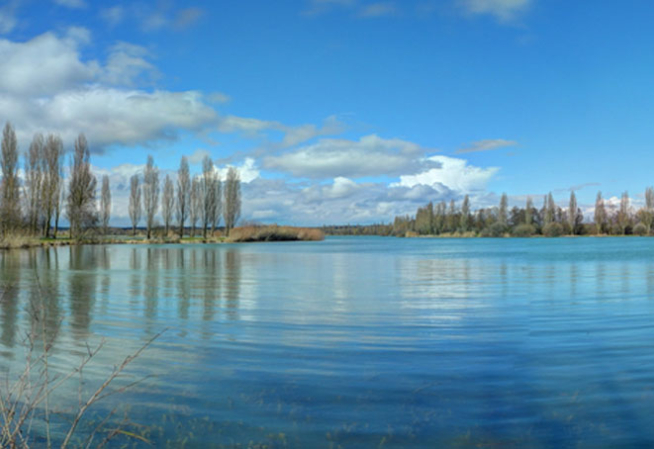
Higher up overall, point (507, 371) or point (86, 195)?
point (86, 195)

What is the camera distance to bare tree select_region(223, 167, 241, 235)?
58.7 m

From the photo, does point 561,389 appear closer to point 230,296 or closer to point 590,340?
point 590,340

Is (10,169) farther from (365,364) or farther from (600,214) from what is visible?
(600,214)

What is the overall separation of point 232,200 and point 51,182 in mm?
19050

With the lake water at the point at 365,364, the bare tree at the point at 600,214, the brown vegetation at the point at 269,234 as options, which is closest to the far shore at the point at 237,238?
the brown vegetation at the point at 269,234

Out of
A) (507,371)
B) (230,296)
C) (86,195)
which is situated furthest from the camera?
(86,195)

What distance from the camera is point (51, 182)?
46594 millimetres

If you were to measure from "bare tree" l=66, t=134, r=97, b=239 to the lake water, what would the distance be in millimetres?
37653

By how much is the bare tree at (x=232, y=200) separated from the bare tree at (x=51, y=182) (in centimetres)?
1759

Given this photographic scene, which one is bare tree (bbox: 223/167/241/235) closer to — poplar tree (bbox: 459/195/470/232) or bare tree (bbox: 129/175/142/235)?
bare tree (bbox: 129/175/142/235)

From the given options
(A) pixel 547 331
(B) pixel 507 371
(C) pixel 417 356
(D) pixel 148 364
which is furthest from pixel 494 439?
(A) pixel 547 331

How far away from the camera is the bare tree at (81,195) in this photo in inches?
1774

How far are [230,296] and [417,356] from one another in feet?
19.1

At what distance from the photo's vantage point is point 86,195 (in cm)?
4741
